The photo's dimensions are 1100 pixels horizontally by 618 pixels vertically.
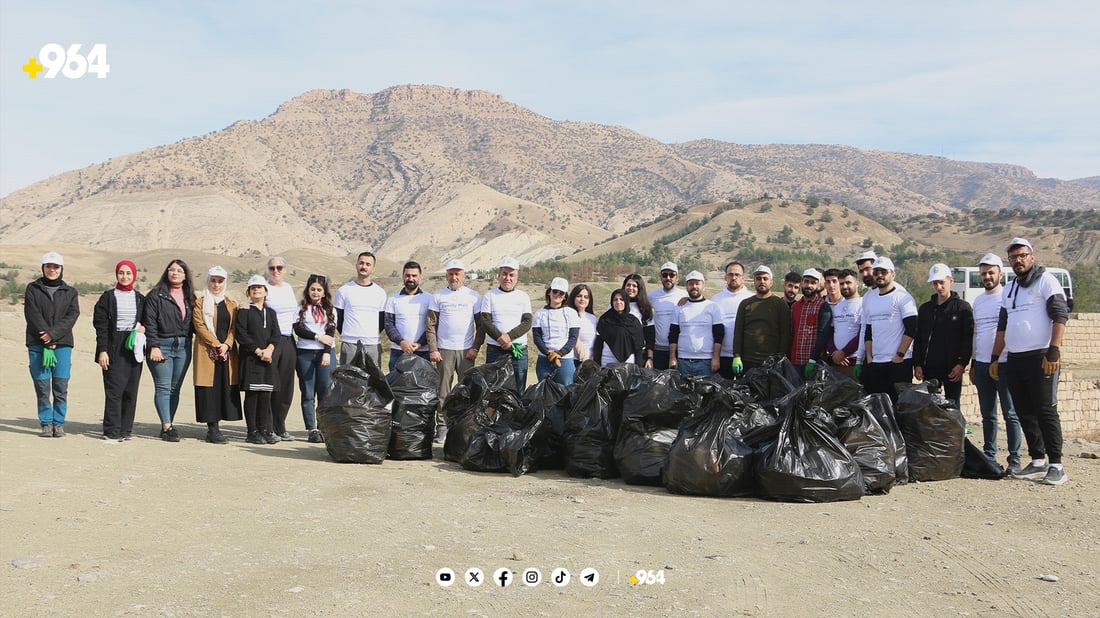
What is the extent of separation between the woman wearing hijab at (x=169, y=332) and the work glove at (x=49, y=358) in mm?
787

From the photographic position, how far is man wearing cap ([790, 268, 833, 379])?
7.97 metres

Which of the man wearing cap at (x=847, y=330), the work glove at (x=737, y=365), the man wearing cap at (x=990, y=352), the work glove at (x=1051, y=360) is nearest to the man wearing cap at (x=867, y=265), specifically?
the man wearing cap at (x=847, y=330)

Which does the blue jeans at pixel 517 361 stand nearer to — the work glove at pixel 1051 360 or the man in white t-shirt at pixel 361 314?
the man in white t-shirt at pixel 361 314

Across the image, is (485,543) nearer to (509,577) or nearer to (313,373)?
(509,577)

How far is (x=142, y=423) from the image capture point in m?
9.50

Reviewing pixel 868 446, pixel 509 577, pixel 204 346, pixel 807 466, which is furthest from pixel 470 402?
pixel 509 577

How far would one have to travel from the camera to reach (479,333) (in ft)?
27.5

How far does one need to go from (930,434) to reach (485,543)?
3.68 metres

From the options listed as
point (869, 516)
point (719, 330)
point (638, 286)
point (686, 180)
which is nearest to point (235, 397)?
point (638, 286)

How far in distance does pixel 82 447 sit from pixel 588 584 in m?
5.16

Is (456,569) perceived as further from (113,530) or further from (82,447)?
(82,447)

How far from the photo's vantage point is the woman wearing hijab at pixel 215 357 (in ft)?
26.1

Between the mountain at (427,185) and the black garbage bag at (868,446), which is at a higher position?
the mountain at (427,185)

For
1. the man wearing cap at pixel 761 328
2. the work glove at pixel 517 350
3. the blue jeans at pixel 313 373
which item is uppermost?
the man wearing cap at pixel 761 328
